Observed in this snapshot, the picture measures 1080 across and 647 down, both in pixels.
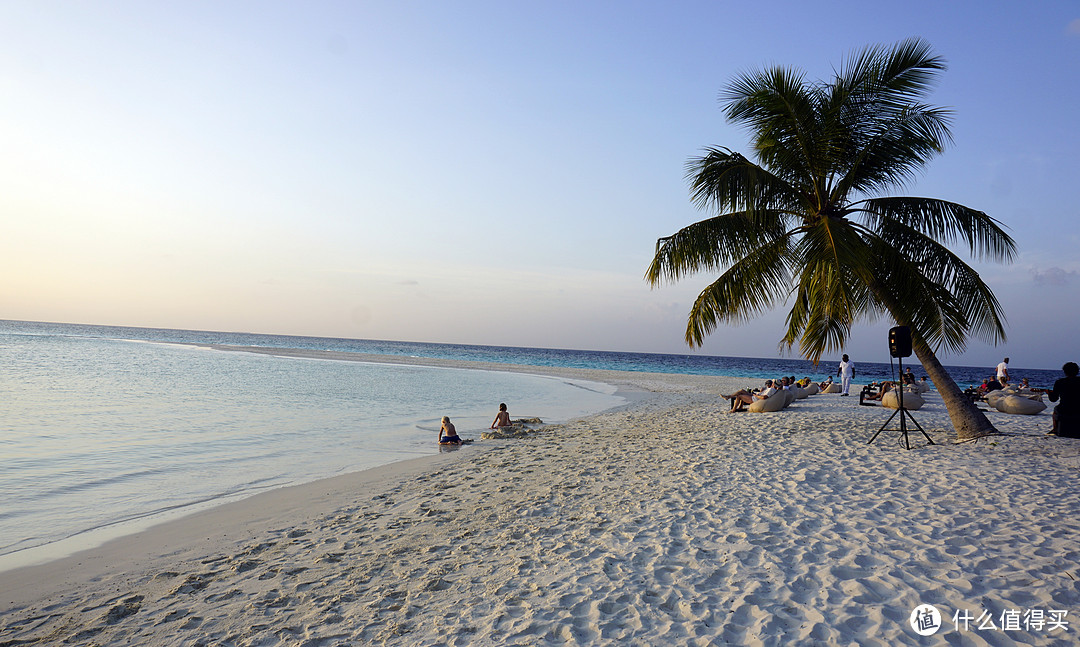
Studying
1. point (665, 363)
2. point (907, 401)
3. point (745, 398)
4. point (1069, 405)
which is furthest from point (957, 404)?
point (665, 363)

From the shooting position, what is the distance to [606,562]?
179 inches

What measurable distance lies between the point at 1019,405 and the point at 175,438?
19.2 metres

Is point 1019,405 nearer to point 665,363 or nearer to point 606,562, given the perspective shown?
point 606,562

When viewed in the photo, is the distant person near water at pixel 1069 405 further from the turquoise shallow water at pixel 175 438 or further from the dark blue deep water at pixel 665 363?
the dark blue deep water at pixel 665 363

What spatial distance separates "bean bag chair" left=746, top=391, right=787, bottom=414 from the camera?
14.2 m

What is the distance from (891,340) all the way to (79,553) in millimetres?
10519

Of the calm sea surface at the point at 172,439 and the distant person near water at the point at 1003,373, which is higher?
the distant person near water at the point at 1003,373

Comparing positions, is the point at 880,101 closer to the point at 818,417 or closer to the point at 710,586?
the point at 818,417

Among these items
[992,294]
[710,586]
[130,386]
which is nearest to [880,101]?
[992,294]

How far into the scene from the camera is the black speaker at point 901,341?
328 inches

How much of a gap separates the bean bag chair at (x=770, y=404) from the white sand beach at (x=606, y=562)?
615 cm

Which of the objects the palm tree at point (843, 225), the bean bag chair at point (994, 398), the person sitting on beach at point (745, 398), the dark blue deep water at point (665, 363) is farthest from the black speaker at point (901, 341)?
the dark blue deep water at point (665, 363)

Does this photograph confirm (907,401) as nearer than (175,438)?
No

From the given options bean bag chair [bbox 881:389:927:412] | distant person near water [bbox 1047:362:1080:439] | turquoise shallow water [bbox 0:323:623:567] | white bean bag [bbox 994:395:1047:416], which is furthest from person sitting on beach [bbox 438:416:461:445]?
white bean bag [bbox 994:395:1047:416]
